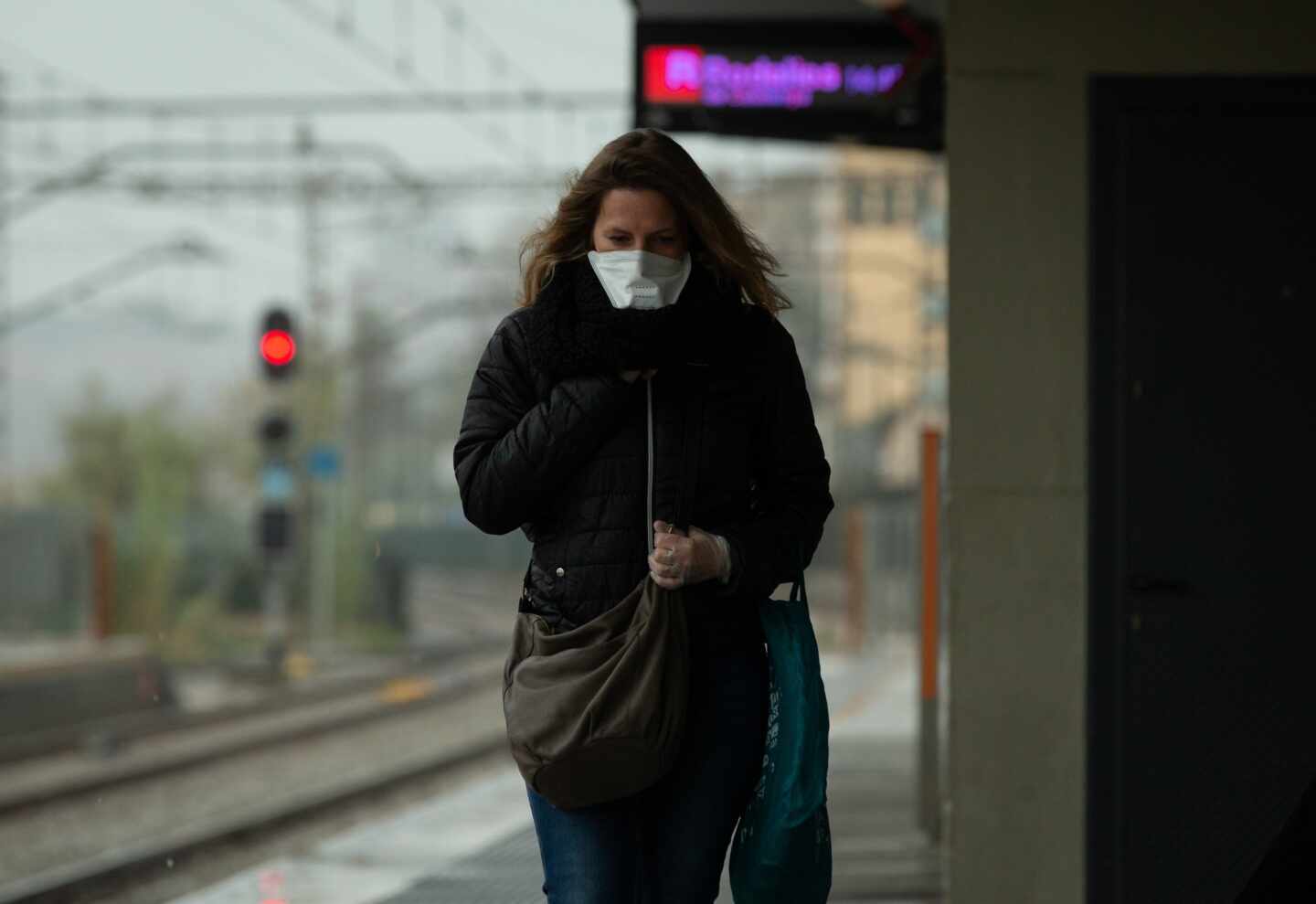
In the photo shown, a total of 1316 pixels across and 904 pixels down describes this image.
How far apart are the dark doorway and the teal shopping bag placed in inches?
81.5

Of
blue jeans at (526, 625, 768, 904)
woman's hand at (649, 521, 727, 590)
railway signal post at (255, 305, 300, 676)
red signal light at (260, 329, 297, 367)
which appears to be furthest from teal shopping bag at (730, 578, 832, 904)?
railway signal post at (255, 305, 300, 676)

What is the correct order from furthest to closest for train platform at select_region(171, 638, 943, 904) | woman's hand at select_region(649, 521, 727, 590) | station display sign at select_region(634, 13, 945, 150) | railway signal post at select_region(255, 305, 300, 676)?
railway signal post at select_region(255, 305, 300, 676) → station display sign at select_region(634, 13, 945, 150) → train platform at select_region(171, 638, 943, 904) → woman's hand at select_region(649, 521, 727, 590)

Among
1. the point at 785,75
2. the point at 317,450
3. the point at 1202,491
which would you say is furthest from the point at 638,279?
the point at 317,450

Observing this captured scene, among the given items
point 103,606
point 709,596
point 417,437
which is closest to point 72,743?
point 103,606

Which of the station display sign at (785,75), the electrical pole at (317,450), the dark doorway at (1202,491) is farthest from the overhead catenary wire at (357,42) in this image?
the dark doorway at (1202,491)

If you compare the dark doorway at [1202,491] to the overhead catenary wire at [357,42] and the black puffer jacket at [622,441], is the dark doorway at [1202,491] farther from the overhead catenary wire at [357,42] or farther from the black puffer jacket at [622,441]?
the overhead catenary wire at [357,42]

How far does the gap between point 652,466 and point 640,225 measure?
365 mm

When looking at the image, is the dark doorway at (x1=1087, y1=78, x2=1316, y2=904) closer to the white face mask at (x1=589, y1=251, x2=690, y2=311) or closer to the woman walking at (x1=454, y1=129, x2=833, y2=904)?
the woman walking at (x1=454, y1=129, x2=833, y2=904)

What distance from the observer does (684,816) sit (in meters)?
2.87

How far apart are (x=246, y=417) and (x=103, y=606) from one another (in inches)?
1776

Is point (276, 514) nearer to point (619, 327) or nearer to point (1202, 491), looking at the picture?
point (1202, 491)

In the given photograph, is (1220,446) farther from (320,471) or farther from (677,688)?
(320,471)

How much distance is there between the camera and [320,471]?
2619 centimetres

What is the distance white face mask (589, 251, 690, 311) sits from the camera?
2.83 meters
